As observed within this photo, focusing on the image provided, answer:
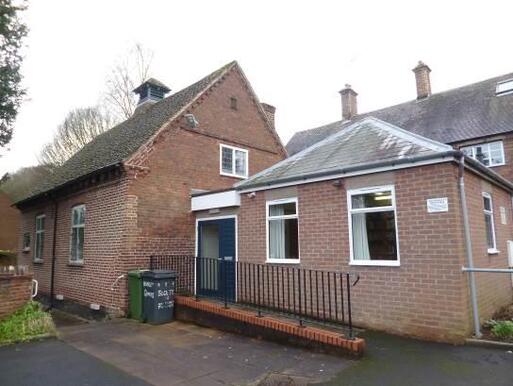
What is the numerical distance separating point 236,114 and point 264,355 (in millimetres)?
10143

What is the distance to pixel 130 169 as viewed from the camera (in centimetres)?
1058

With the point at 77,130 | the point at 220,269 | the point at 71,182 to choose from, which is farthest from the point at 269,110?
the point at 77,130

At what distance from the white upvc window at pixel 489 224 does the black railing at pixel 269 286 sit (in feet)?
11.9

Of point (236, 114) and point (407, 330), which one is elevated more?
point (236, 114)

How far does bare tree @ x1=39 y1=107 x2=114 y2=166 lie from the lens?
1088 inches

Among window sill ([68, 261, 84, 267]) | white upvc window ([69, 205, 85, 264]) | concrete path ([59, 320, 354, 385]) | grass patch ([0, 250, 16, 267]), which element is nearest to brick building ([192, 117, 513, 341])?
concrete path ([59, 320, 354, 385])

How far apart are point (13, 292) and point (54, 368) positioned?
269 centimetres

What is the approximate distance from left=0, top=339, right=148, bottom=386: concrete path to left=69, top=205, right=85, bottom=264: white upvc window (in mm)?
5708

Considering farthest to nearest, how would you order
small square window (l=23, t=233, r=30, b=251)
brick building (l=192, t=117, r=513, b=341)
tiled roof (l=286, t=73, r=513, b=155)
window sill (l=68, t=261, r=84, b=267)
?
tiled roof (l=286, t=73, r=513, b=155), small square window (l=23, t=233, r=30, b=251), window sill (l=68, t=261, r=84, b=267), brick building (l=192, t=117, r=513, b=341)

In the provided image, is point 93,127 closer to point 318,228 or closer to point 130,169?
point 130,169

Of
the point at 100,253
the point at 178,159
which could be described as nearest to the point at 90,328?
the point at 100,253

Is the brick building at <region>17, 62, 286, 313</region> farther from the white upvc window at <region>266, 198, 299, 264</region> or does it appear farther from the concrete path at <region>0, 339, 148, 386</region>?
the concrete path at <region>0, 339, 148, 386</region>

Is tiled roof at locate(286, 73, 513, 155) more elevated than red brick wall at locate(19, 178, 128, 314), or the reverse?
tiled roof at locate(286, 73, 513, 155)

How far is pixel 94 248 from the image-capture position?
37.4 feet
